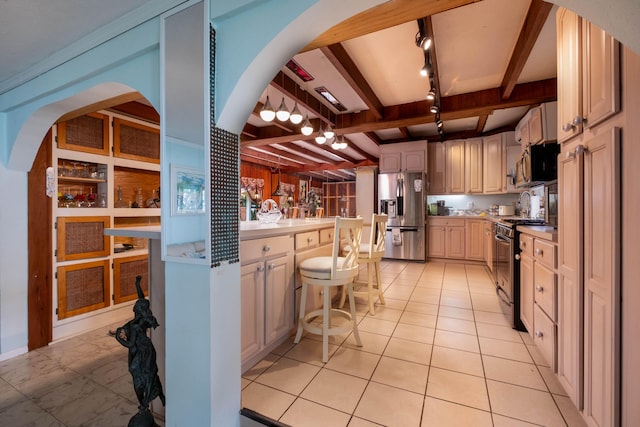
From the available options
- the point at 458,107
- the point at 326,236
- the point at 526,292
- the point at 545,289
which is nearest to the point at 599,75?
the point at 545,289

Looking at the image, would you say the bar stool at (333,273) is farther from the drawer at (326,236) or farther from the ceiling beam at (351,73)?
the ceiling beam at (351,73)

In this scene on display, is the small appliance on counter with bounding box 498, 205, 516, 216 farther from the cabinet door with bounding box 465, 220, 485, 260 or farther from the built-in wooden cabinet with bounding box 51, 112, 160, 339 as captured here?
the built-in wooden cabinet with bounding box 51, 112, 160, 339

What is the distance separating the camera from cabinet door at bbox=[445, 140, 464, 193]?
5457 mm

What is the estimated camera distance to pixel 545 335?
1.79 m

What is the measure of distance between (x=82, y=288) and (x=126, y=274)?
0.41 meters

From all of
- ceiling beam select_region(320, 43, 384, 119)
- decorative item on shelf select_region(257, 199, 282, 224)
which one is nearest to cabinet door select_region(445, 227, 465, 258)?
ceiling beam select_region(320, 43, 384, 119)

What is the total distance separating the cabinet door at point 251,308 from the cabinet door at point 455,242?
4621 millimetres

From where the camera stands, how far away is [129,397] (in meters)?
1.70

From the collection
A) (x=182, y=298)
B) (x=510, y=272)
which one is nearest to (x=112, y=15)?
(x=182, y=298)

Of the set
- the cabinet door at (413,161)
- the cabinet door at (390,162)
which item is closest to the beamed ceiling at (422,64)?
the cabinet door at (413,161)

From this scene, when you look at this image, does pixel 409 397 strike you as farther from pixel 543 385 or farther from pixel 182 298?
pixel 182 298

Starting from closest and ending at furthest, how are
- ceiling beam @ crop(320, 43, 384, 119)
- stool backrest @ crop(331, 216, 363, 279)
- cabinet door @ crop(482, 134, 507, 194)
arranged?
stool backrest @ crop(331, 216, 363, 279) < ceiling beam @ crop(320, 43, 384, 119) < cabinet door @ crop(482, 134, 507, 194)

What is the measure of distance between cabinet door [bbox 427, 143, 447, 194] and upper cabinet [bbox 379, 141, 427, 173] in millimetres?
258

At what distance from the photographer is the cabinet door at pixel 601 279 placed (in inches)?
40.6
